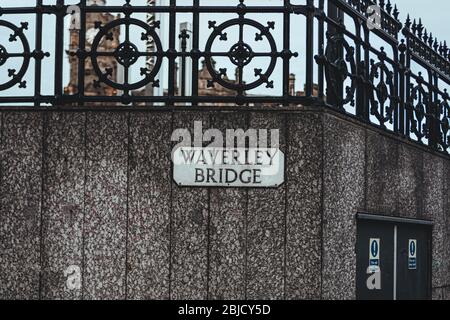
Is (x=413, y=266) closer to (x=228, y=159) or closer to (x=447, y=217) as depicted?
(x=447, y=217)

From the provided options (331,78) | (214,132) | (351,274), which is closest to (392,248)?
(351,274)

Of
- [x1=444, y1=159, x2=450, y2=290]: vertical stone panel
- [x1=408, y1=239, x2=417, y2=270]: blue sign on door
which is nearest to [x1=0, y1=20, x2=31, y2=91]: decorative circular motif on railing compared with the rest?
[x1=408, y1=239, x2=417, y2=270]: blue sign on door

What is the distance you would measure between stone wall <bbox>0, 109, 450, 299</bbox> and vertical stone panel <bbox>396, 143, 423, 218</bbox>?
1891mm

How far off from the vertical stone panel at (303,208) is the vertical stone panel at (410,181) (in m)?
2.15

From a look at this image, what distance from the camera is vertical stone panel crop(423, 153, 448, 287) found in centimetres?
980

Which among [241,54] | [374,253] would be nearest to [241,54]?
[241,54]

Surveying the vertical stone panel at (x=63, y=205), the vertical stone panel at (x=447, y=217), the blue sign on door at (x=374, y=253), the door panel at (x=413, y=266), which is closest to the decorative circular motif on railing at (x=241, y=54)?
the vertical stone panel at (x=63, y=205)

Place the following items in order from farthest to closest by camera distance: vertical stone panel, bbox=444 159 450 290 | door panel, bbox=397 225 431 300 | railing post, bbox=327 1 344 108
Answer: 1. vertical stone panel, bbox=444 159 450 290
2. door panel, bbox=397 225 431 300
3. railing post, bbox=327 1 344 108

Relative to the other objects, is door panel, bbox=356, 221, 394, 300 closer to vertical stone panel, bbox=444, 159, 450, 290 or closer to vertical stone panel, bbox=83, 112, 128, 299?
vertical stone panel, bbox=444, 159, 450, 290

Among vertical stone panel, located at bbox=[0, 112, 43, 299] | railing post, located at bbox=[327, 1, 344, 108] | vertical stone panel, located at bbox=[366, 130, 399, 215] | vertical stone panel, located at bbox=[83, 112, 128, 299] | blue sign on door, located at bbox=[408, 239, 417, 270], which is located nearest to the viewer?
vertical stone panel, located at bbox=[83, 112, 128, 299]

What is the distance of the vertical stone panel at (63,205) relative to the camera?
6941 millimetres

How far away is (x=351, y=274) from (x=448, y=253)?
3.59 meters

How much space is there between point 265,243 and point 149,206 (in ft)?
3.08

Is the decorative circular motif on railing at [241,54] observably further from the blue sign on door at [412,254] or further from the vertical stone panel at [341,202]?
the blue sign on door at [412,254]
